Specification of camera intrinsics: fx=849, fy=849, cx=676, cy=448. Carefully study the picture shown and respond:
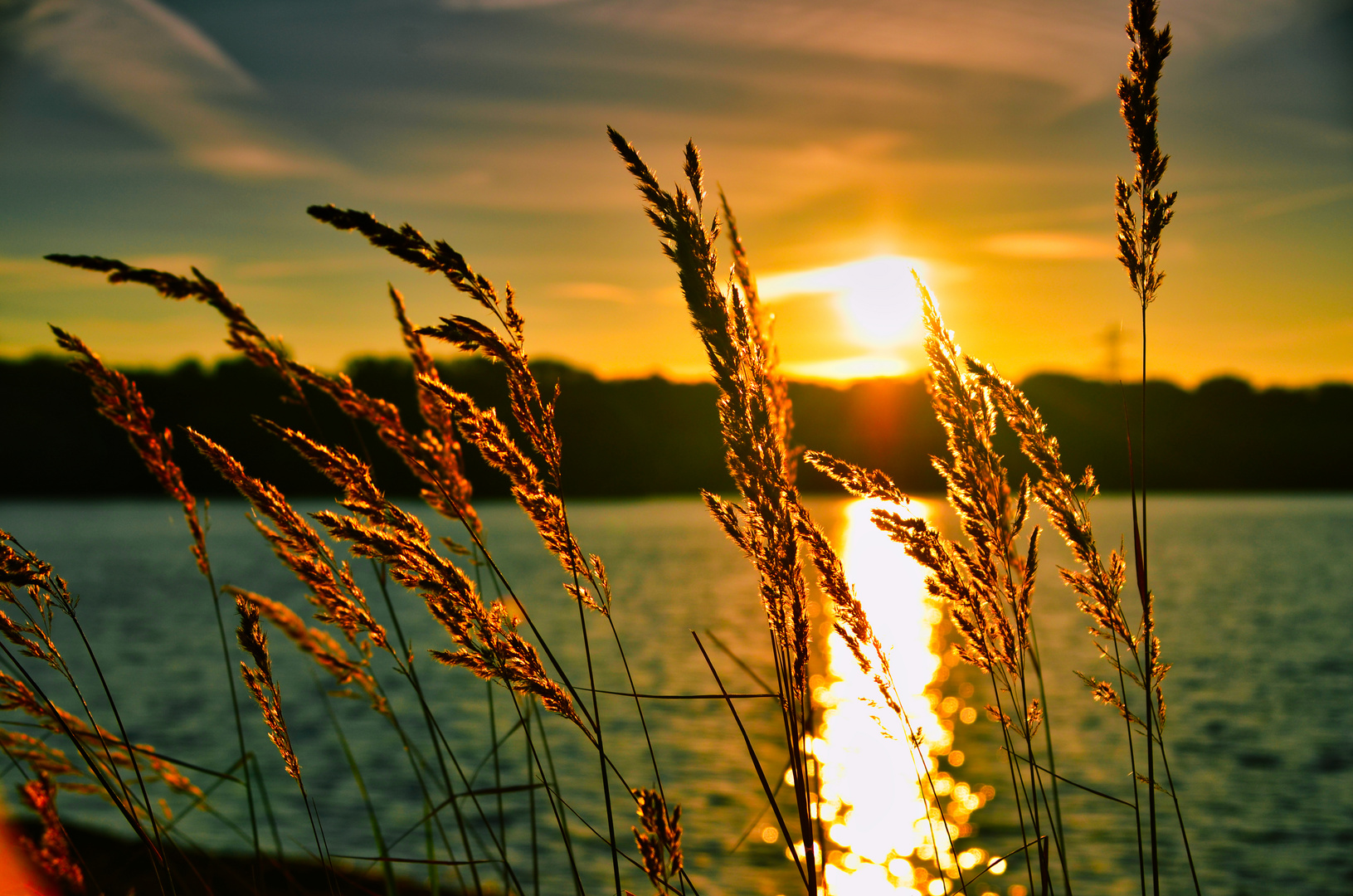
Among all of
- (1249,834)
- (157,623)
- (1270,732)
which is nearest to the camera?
(1249,834)

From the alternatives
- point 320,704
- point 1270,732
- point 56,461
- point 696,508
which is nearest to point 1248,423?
point 696,508

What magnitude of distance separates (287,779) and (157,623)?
15.3m

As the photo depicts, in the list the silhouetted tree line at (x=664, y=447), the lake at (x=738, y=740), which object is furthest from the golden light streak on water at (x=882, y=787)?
the silhouetted tree line at (x=664, y=447)

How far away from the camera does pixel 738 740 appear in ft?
51.7

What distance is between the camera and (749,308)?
1721 mm

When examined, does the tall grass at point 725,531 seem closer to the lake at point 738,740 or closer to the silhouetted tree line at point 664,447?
the lake at point 738,740

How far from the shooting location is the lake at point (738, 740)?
Result: 9.88 meters

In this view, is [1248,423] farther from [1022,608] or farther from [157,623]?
[1022,608]

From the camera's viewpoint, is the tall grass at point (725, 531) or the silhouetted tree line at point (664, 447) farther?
the silhouetted tree line at point (664, 447)

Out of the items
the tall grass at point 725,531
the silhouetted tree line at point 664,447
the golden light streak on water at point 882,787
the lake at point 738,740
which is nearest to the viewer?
the tall grass at point 725,531

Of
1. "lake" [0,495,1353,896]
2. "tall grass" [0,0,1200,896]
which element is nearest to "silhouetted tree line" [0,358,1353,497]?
"lake" [0,495,1353,896]

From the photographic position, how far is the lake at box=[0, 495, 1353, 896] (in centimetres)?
988

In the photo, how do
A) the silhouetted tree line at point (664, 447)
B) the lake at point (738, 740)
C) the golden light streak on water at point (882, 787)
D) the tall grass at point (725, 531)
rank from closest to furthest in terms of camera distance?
the tall grass at point (725, 531), the golden light streak on water at point (882, 787), the lake at point (738, 740), the silhouetted tree line at point (664, 447)

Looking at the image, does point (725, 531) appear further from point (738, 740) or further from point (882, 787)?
point (738, 740)
